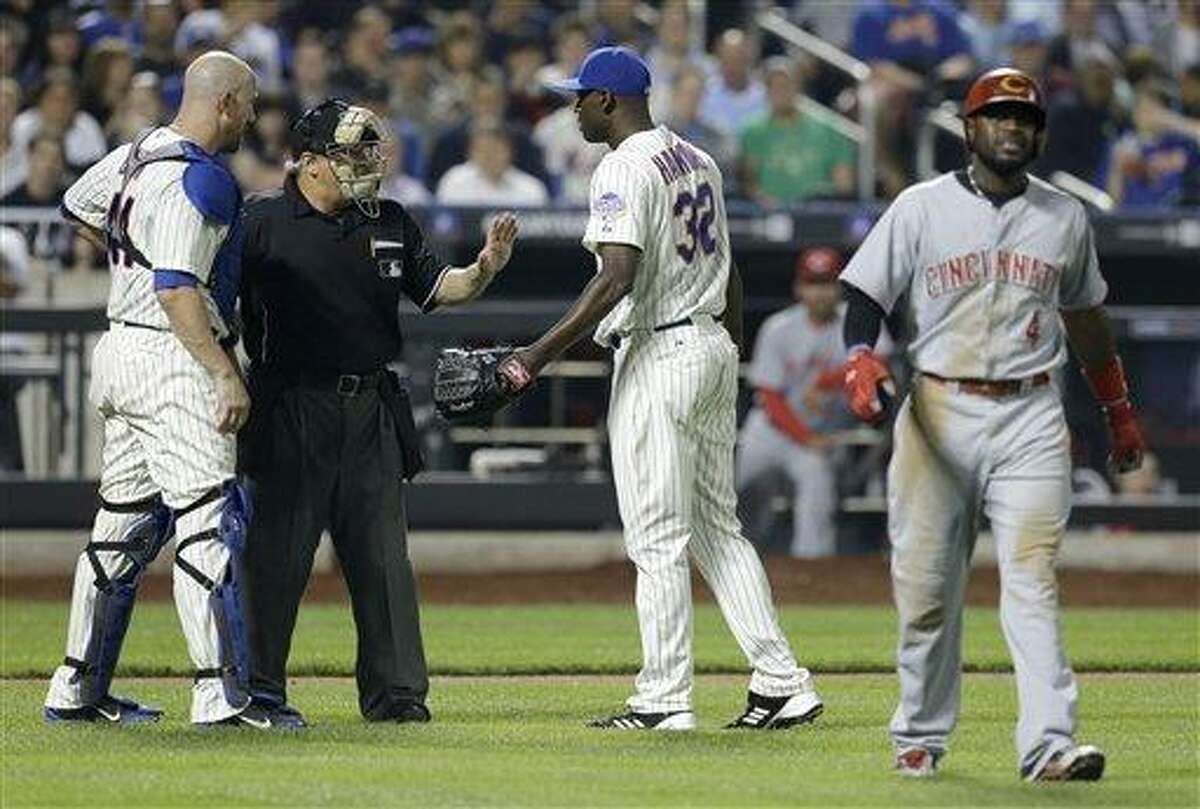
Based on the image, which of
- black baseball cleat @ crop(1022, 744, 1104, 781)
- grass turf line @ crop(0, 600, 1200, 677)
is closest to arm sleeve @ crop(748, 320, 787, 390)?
grass turf line @ crop(0, 600, 1200, 677)

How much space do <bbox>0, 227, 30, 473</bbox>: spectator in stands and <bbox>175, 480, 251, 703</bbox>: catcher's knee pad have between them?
815 centimetres

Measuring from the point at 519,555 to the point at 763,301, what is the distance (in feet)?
7.60

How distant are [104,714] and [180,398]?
3.85 ft

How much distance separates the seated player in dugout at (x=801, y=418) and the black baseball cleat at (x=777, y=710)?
8504 mm

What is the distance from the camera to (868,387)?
8.70 metres

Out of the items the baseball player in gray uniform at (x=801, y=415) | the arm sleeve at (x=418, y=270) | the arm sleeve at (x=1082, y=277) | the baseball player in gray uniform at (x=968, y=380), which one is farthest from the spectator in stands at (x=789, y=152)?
the baseball player in gray uniform at (x=968, y=380)

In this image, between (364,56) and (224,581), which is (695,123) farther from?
(224,581)

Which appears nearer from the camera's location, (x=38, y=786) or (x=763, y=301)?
(x=38, y=786)

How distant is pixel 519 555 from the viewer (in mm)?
18734

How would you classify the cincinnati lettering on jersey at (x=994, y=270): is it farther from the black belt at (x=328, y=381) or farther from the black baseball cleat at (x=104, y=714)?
the black baseball cleat at (x=104, y=714)

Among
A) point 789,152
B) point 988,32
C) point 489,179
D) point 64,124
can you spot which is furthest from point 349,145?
point 988,32

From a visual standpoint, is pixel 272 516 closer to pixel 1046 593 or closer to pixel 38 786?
pixel 38 786

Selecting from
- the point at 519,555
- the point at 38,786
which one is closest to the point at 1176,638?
the point at 519,555

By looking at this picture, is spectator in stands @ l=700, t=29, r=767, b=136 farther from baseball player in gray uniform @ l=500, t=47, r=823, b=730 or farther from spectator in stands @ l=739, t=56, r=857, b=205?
baseball player in gray uniform @ l=500, t=47, r=823, b=730
